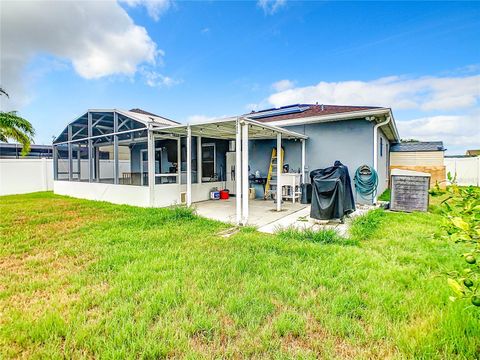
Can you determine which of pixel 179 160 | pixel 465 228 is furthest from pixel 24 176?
pixel 465 228

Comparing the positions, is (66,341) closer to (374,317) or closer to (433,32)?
(374,317)

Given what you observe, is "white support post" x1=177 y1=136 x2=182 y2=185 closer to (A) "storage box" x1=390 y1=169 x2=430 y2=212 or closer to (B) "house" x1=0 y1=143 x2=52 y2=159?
(A) "storage box" x1=390 y1=169 x2=430 y2=212

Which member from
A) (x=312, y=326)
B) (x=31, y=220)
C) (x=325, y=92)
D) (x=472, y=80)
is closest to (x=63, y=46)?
(x=31, y=220)

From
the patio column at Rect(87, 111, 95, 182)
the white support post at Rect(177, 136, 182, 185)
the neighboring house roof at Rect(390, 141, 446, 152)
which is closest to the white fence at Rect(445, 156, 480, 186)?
the neighboring house roof at Rect(390, 141, 446, 152)

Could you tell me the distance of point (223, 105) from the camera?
63.8 feet

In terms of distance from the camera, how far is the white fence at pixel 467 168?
1600 cm

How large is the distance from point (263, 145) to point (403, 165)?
929cm

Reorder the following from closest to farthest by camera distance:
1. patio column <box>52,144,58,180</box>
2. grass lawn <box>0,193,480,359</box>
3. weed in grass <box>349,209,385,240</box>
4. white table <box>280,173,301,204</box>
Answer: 1. grass lawn <box>0,193,480,359</box>
2. weed in grass <box>349,209,385,240</box>
3. white table <box>280,173,301,204</box>
4. patio column <box>52,144,58,180</box>

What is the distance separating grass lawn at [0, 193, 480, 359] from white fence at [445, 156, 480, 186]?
1535 cm

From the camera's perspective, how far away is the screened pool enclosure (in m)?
8.77

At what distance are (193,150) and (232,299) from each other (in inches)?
354

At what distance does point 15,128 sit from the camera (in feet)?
42.9

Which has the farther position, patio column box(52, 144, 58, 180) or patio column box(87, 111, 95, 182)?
patio column box(52, 144, 58, 180)

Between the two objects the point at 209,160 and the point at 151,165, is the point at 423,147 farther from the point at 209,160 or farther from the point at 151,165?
the point at 151,165
